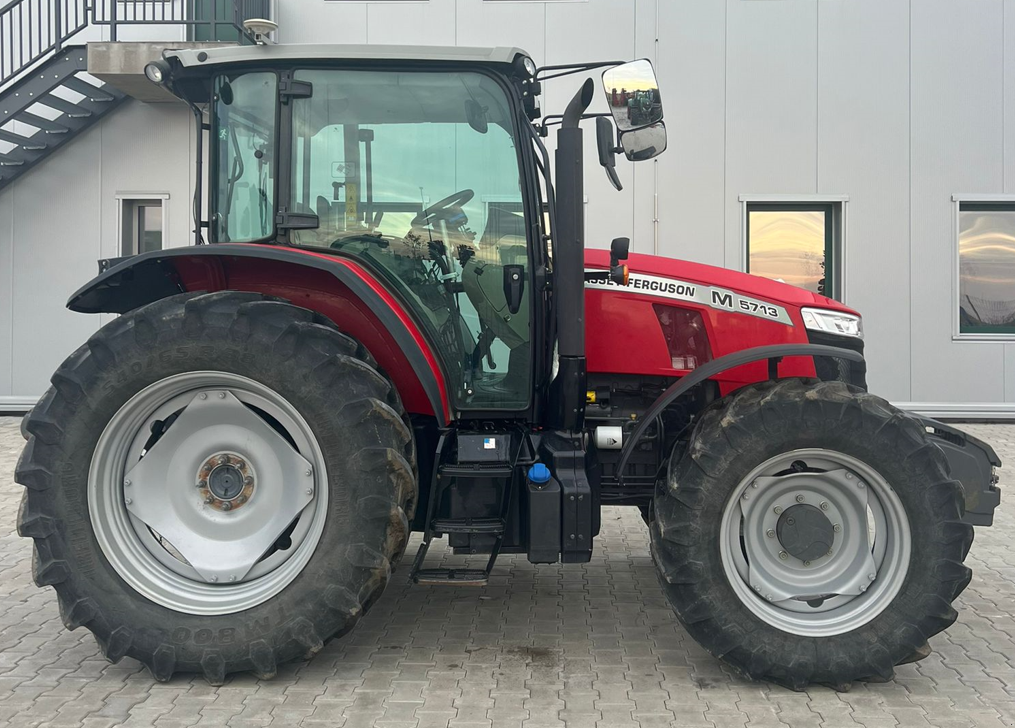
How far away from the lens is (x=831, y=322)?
377cm

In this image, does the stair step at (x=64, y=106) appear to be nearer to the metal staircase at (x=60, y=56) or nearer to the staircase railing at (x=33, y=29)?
the metal staircase at (x=60, y=56)

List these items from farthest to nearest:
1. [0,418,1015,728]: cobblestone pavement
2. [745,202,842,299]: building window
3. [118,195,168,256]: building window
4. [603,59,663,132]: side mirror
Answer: [118,195,168,256]: building window, [745,202,842,299]: building window, [603,59,663,132]: side mirror, [0,418,1015,728]: cobblestone pavement

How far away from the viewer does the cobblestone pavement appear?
114 inches

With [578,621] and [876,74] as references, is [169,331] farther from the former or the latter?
[876,74]

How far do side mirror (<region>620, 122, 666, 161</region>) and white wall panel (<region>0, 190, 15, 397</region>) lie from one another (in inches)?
388

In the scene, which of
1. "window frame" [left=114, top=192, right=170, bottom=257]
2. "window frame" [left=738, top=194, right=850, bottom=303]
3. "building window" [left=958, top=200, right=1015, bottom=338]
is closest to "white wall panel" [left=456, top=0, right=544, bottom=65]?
"window frame" [left=738, top=194, right=850, bottom=303]

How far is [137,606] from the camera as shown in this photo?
3139mm

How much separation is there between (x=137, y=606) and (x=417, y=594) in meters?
1.51

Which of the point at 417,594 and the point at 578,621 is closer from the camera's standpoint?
the point at 578,621

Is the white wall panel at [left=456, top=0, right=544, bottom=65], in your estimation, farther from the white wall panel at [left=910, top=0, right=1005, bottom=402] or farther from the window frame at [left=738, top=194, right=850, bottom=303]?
the white wall panel at [left=910, top=0, right=1005, bottom=402]

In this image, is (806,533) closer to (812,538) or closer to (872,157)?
(812,538)

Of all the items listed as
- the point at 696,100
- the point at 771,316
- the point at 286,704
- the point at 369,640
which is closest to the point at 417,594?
the point at 369,640

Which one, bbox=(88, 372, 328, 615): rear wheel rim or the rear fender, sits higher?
the rear fender

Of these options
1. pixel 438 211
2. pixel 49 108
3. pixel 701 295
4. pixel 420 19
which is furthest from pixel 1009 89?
pixel 49 108
